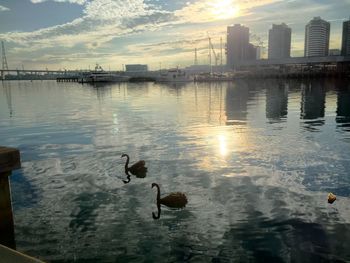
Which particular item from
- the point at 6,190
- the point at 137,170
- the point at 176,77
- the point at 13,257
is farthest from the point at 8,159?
the point at 176,77

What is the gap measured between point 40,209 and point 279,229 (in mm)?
8551

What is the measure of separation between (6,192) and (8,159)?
129 cm

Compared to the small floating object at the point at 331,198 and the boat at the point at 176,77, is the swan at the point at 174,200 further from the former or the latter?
the boat at the point at 176,77

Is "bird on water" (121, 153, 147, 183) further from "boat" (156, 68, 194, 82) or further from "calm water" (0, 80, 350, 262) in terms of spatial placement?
"boat" (156, 68, 194, 82)

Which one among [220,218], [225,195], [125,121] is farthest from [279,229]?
[125,121]

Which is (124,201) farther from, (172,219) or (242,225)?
(242,225)

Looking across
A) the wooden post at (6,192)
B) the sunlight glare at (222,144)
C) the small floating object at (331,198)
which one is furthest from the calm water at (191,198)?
the wooden post at (6,192)

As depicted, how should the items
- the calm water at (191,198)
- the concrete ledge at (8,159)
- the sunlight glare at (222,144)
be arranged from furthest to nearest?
the sunlight glare at (222,144) → the calm water at (191,198) → the concrete ledge at (8,159)

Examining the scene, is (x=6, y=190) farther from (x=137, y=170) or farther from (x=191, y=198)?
(x=137, y=170)

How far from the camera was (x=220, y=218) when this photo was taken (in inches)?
459

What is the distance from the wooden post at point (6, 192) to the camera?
8211 millimetres

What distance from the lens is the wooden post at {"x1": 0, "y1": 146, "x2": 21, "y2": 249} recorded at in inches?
323

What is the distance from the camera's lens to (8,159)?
8.24 m

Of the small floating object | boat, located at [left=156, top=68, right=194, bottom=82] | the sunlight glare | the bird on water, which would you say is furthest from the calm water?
boat, located at [left=156, top=68, right=194, bottom=82]
